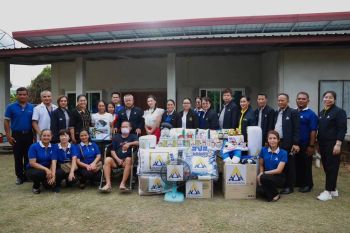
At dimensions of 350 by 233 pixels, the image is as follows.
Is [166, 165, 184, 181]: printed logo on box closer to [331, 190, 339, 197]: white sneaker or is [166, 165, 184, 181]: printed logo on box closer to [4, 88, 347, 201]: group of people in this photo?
[4, 88, 347, 201]: group of people

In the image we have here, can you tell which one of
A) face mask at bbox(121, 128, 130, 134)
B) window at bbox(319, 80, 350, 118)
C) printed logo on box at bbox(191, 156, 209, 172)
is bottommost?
printed logo on box at bbox(191, 156, 209, 172)

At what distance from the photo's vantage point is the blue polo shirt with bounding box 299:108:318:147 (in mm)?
5098

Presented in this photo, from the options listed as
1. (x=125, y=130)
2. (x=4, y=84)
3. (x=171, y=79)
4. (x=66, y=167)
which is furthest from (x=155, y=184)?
(x=4, y=84)

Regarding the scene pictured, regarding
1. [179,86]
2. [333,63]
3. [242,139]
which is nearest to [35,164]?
[242,139]

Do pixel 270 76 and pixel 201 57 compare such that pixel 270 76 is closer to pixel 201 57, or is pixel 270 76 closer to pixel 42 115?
pixel 201 57

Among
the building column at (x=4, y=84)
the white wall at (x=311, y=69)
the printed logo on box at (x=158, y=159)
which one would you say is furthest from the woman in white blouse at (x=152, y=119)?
the building column at (x=4, y=84)

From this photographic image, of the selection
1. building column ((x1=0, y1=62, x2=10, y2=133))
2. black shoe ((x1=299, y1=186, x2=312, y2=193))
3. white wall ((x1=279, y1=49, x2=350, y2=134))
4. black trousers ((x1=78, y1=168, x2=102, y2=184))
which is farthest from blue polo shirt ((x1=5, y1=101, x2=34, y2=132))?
white wall ((x1=279, y1=49, x2=350, y2=134))

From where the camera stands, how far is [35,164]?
512 cm

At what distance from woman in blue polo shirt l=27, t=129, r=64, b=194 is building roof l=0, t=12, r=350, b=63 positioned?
3.81 meters

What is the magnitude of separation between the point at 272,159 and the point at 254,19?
20.7 ft

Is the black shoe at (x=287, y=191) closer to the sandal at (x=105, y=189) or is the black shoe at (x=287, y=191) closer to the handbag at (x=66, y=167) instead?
the sandal at (x=105, y=189)

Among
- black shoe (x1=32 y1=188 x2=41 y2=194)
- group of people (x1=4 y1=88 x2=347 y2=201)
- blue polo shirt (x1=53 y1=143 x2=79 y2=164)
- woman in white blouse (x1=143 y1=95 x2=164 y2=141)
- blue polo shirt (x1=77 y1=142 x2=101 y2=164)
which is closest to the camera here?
group of people (x1=4 y1=88 x2=347 y2=201)

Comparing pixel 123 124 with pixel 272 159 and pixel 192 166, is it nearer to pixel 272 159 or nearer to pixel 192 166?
pixel 192 166

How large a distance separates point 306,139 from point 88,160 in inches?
146
